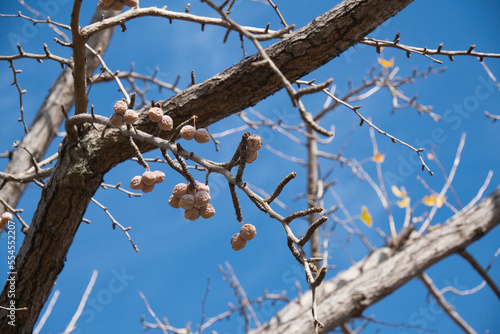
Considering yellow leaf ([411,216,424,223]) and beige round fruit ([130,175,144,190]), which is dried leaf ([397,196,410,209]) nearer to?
yellow leaf ([411,216,424,223])

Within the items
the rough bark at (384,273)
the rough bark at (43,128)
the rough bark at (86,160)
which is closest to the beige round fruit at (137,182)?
the rough bark at (86,160)

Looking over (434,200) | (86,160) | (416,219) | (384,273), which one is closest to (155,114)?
(86,160)

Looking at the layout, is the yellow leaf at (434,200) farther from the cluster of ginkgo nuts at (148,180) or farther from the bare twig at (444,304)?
the cluster of ginkgo nuts at (148,180)

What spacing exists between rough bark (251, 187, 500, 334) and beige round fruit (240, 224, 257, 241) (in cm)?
210

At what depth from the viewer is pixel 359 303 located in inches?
122

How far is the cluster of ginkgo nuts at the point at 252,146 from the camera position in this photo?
1148 mm

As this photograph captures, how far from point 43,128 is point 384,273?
286 cm

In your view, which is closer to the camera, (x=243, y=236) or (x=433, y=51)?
(x=243, y=236)

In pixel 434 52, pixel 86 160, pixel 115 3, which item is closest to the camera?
pixel 115 3

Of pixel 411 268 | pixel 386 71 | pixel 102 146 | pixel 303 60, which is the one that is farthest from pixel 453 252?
pixel 102 146

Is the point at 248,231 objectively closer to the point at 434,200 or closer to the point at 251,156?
the point at 251,156

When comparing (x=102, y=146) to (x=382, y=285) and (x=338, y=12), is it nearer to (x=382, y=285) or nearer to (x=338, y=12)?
(x=338, y=12)

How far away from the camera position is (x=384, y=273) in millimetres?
3287

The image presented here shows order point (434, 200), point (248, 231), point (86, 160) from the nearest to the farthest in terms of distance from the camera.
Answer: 1. point (248, 231)
2. point (86, 160)
3. point (434, 200)
